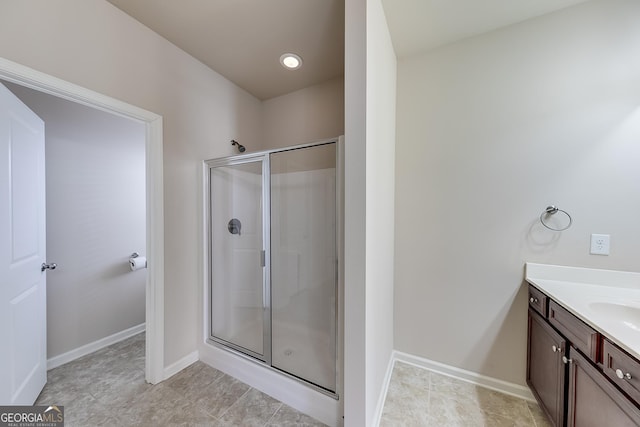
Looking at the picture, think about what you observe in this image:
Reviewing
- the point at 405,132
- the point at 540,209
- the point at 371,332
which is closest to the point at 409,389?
the point at 371,332

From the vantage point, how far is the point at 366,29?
1154 millimetres

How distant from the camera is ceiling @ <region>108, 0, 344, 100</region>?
60.4 inches

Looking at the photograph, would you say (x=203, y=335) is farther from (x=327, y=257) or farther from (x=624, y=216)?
(x=624, y=216)

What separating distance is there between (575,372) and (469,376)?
2.67ft

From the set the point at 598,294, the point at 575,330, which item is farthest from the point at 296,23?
the point at 598,294

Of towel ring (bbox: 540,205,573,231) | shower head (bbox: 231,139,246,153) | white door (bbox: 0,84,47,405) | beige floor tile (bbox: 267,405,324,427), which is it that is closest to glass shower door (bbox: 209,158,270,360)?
shower head (bbox: 231,139,246,153)

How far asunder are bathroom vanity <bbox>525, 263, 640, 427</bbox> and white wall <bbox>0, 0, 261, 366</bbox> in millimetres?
2568

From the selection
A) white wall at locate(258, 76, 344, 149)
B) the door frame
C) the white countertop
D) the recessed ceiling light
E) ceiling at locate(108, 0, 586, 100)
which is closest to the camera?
the white countertop

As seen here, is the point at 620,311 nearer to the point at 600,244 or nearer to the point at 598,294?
the point at 598,294

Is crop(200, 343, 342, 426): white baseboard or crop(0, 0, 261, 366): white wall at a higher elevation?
crop(0, 0, 261, 366): white wall

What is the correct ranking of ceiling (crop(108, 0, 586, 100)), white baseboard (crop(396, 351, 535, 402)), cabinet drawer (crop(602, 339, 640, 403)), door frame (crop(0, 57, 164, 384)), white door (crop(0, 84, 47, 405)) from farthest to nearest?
door frame (crop(0, 57, 164, 384)) → white baseboard (crop(396, 351, 535, 402)) → ceiling (crop(108, 0, 586, 100)) → white door (crop(0, 84, 47, 405)) → cabinet drawer (crop(602, 339, 640, 403))

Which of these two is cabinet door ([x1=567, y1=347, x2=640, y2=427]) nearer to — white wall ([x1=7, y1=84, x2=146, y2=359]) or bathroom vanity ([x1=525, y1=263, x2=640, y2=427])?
bathroom vanity ([x1=525, y1=263, x2=640, y2=427])

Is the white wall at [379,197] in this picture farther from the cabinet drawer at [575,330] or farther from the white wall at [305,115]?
the cabinet drawer at [575,330]

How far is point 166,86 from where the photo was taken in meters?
1.83
